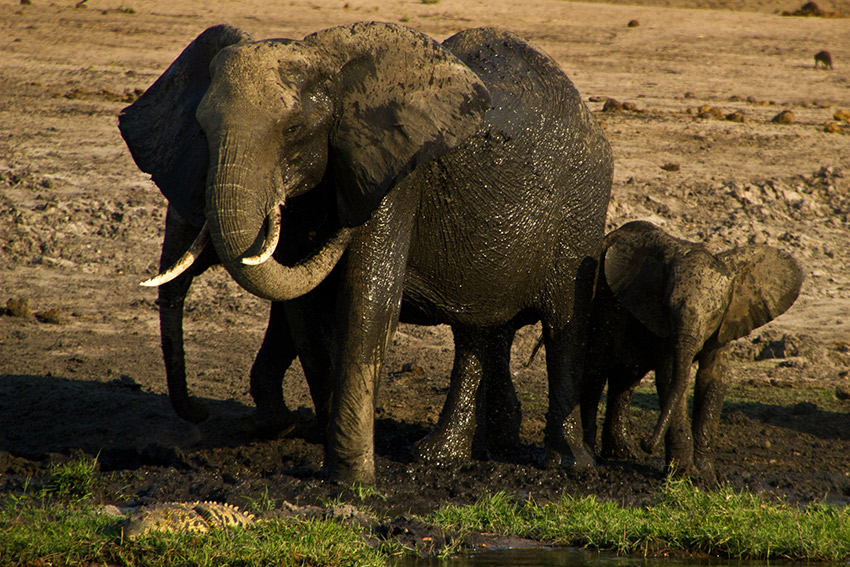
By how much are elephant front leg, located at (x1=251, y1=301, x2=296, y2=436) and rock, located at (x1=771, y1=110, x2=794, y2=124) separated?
389 inches

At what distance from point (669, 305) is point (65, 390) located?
3.95 meters

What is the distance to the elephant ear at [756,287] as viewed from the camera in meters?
7.14

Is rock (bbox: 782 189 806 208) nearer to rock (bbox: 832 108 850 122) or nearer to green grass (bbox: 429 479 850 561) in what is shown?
rock (bbox: 832 108 850 122)

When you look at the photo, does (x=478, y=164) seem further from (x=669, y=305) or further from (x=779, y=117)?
(x=779, y=117)

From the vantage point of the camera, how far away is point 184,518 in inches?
206

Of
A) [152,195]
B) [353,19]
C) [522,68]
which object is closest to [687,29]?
[353,19]

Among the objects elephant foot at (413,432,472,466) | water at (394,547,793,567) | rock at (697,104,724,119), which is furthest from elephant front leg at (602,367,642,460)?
rock at (697,104,724,119)

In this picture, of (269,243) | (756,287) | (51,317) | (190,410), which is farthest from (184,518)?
(51,317)

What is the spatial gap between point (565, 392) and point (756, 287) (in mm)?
1264

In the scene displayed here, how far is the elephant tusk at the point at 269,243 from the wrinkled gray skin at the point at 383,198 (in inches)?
2.1

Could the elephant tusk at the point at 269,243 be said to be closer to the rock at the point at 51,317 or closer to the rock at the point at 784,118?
the rock at the point at 51,317

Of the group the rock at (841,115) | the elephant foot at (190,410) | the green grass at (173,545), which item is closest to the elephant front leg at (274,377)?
the elephant foot at (190,410)

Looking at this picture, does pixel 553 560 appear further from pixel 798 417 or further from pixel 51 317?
pixel 51 317

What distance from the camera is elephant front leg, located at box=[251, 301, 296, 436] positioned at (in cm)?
745
